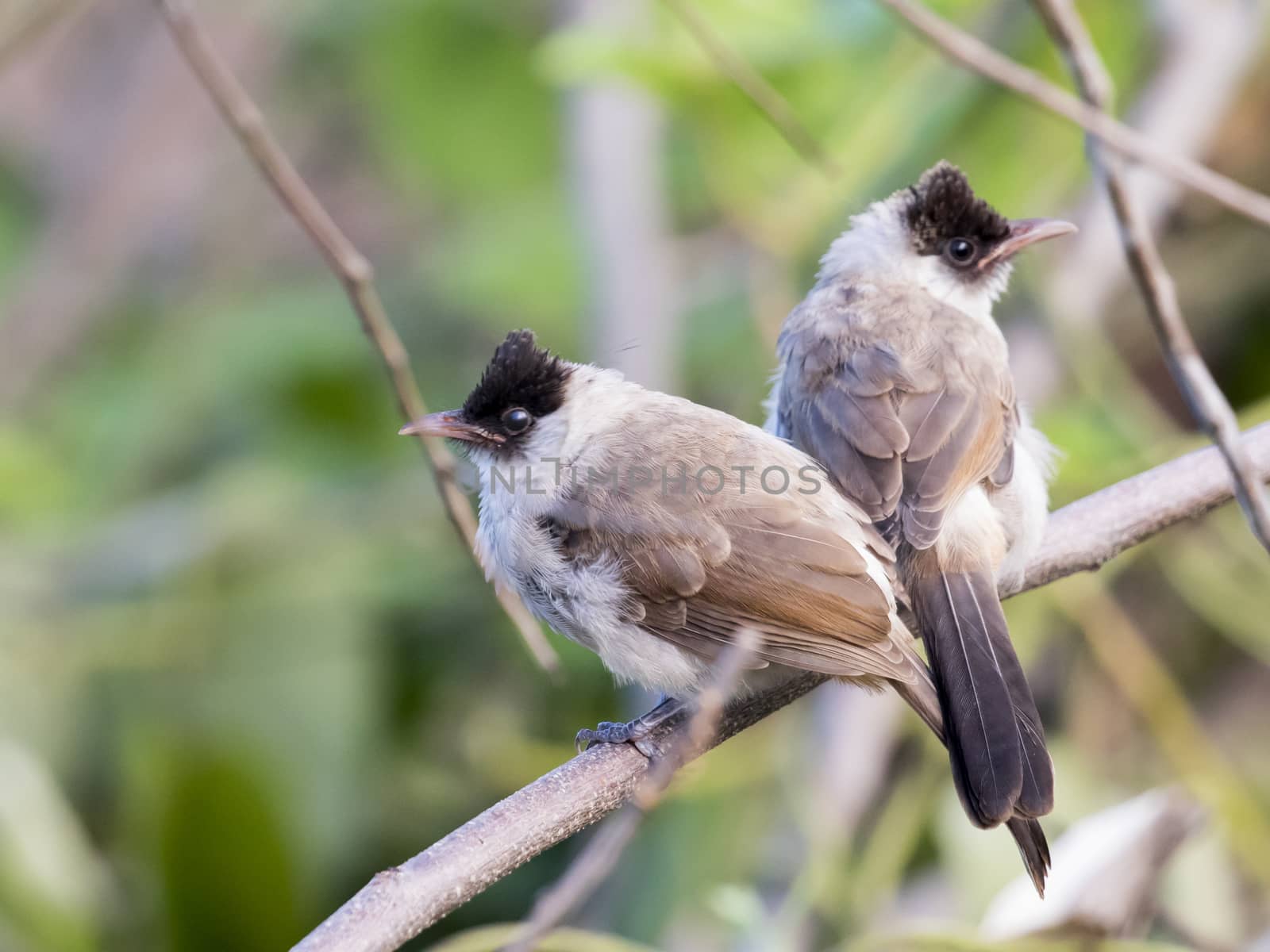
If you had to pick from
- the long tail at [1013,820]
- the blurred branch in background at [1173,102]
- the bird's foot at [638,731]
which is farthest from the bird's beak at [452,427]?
the blurred branch in background at [1173,102]

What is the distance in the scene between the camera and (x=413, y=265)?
5.51m

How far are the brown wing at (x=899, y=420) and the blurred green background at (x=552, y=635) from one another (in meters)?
0.50

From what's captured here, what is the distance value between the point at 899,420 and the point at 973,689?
514mm

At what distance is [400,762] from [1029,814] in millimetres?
2006

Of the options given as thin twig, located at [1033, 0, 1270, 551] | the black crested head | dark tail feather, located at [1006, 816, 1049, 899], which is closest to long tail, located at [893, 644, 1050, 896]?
dark tail feather, located at [1006, 816, 1049, 899]

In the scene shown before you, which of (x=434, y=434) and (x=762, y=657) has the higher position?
(x=434, y=434)

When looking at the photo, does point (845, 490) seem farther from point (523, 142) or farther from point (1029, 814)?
point (523, 142)

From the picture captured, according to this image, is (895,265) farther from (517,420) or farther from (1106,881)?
(1106,881)

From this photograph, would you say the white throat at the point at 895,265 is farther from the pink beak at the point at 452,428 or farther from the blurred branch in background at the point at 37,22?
the blurred branch in background at the point at 37,22

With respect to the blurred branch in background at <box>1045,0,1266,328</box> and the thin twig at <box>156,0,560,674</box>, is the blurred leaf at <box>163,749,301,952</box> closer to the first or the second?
the thin twig at <box>156,0,560,674</box>

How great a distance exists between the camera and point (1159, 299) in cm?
155

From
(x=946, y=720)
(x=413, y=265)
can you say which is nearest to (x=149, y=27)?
(x=413, y=265)

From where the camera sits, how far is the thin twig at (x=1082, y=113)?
63.7 inches

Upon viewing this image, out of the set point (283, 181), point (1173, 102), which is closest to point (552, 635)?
point (283, 181)
